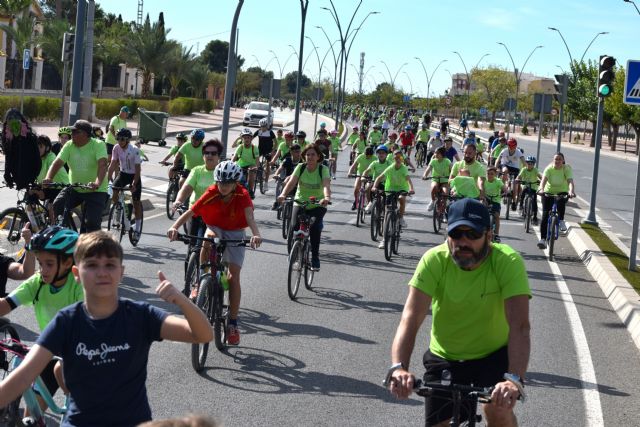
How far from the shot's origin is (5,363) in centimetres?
623

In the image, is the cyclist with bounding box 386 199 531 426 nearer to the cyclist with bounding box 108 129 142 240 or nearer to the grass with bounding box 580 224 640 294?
the grass with bounding box 580 224 640 294

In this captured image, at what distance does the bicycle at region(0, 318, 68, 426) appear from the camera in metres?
5.54

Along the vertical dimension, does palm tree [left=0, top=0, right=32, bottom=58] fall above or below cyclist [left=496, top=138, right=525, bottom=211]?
above

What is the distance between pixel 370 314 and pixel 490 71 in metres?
123

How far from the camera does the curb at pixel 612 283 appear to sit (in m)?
11.8

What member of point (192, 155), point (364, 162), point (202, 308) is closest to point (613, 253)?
point (364, 162)

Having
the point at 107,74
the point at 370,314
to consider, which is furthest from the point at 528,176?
the point at 107,74

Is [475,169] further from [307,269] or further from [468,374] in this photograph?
[468,374]

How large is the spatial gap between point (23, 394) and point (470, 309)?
2514 millimetres

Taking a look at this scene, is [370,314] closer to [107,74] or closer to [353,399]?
[353,399]

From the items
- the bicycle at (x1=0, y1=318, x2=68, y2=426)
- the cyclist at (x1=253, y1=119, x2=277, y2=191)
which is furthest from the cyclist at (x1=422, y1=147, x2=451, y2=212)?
the bicycle at (x1=0, y1=318, x2=68, y2=426)

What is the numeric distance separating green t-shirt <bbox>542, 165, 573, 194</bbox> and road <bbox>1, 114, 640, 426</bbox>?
5.73 ft

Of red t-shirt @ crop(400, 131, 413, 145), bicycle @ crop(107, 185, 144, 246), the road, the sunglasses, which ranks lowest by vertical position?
the road

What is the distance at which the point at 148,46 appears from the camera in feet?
212
